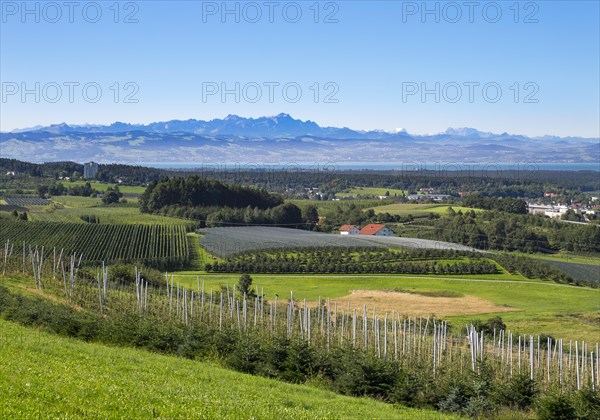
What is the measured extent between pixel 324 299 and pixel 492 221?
4357 cm

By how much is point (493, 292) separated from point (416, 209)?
183 feet

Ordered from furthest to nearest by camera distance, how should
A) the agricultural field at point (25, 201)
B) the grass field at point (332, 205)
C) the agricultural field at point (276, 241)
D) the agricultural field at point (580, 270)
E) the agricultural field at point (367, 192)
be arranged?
1. the agricultural field at point (367, 192)
2. the grass field at point (332, 205)
3. the agricultural field at point (25, 201)
4. the agricultural field at point (276, 241)
5. the agricultural field at point (580, 270)

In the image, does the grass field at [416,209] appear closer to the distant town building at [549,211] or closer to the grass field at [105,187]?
the distant town building at [549,211]

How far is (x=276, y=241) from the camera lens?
211ft

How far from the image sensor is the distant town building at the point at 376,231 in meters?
77.8

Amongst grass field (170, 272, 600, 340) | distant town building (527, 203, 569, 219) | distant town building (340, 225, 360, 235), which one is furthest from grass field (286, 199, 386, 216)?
grass field (170, 272, 600, 340)

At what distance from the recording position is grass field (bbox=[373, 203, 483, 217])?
97.8 metres

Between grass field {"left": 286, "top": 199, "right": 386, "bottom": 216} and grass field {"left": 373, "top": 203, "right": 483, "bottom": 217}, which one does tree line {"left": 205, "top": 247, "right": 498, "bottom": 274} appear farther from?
grass field {"left": 286, "top": 199, "right": 386, "bottom": 216}

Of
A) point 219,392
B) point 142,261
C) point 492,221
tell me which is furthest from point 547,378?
point 492,221

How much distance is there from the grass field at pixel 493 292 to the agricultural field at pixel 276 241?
32.2 ft

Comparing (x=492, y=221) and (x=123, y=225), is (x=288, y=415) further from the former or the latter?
(x=492, y=221)

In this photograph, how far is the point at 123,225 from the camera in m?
64.1

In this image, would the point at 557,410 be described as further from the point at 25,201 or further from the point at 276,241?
the point at 25,201

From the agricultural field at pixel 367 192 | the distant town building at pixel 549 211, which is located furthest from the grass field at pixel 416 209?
the agricultural field at pixel 367 192
